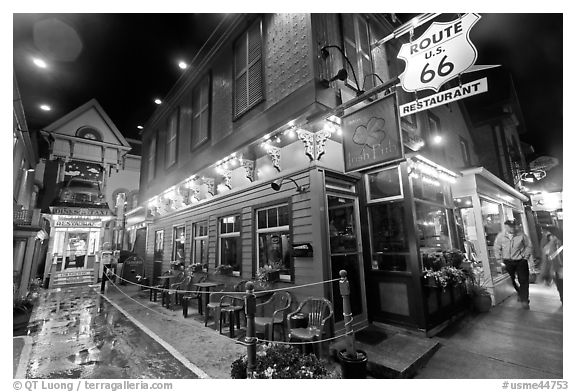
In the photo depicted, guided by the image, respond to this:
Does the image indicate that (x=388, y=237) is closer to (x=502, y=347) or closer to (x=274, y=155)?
(x=502, y=347)

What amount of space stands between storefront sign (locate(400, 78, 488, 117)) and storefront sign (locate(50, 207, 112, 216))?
20590 millimetres

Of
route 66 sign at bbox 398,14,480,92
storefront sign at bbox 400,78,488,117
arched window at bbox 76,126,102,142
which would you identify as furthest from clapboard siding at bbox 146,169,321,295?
arched window at bbox 76,126,102,142

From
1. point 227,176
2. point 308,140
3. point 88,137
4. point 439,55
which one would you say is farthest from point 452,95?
point 88,137

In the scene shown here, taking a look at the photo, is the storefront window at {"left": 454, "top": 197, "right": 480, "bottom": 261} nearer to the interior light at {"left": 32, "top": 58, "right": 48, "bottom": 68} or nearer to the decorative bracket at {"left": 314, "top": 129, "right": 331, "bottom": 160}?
the decorative bracket at {"left": 314, "top": 129, "right": 331, "bottom": 160}

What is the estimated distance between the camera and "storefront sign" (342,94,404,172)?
380 cm

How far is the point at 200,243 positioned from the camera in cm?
964

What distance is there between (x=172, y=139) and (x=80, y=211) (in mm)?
10270

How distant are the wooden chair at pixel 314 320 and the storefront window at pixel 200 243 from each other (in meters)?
5.04

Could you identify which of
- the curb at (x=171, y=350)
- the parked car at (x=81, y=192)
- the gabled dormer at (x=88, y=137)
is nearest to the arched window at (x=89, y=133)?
the gabled dormer at (x=88, y=137)

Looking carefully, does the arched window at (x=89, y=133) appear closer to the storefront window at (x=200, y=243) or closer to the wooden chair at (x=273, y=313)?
the storefront window at (x=200, y=243)

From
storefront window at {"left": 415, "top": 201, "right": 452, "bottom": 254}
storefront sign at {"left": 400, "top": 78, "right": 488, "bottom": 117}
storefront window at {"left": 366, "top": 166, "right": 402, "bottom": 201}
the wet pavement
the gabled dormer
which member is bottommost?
the wet pavement
